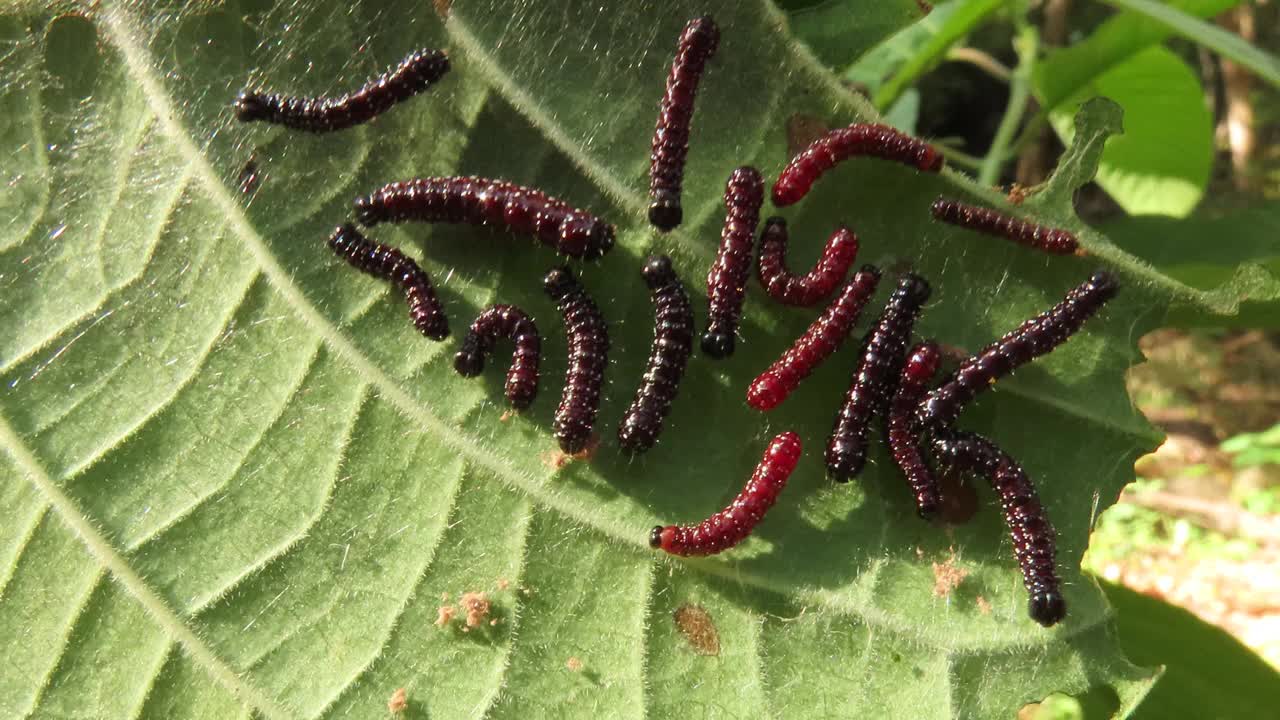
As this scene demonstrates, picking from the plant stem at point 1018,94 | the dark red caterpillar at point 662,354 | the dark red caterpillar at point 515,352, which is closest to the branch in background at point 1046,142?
the plant stem at point 1018,94

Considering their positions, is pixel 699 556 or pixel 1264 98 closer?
pixel 699 556

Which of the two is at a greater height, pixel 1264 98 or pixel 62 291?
pixel 62 291

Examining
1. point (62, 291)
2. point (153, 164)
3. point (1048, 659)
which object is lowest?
point (1048, 659)

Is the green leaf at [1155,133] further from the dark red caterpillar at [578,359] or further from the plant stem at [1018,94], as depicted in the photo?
the dark red caterpillar at [578,359]

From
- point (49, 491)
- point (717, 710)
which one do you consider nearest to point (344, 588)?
point (49, 491)

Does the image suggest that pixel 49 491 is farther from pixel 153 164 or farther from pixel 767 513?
pixel 767 513
